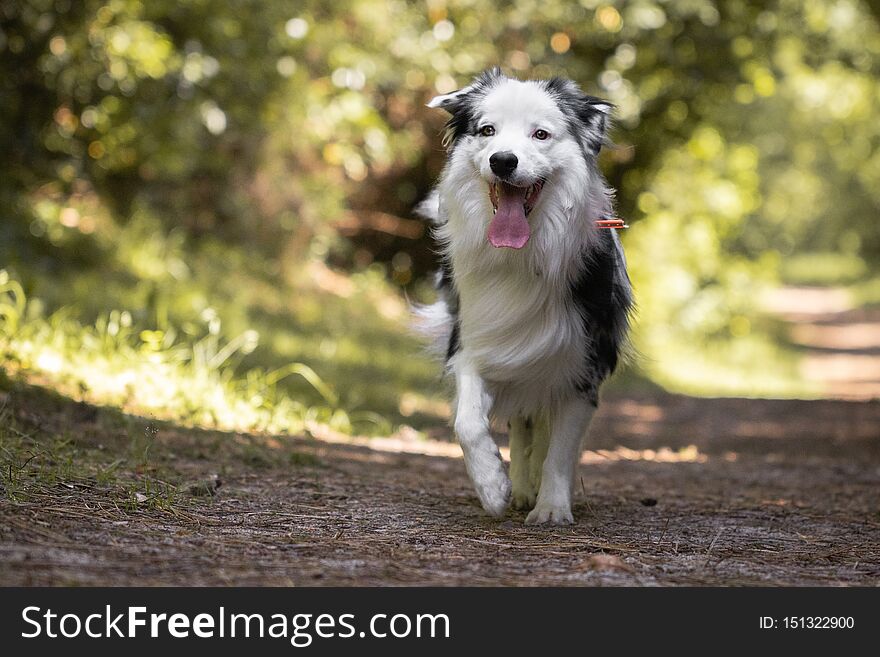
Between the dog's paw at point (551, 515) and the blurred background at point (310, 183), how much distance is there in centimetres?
116

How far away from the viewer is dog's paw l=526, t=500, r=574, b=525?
14.2 feet

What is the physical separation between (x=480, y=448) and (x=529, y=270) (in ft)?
2.31

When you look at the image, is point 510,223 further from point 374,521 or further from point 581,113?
point 374,521

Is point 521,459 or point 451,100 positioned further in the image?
point 521,459

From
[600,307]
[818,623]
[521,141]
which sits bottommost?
[818,623]

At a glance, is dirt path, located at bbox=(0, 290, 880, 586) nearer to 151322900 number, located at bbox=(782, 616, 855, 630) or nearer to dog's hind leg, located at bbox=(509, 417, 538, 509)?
dog's hind leg, located at bbox=(509, 417, 538, 509)

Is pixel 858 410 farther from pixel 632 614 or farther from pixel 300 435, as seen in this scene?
pixel 632 614

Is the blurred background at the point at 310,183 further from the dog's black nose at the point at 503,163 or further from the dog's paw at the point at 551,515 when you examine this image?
the dog's black nose at the point at 503,163

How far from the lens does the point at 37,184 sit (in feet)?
29.5

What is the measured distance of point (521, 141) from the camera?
4.15 m

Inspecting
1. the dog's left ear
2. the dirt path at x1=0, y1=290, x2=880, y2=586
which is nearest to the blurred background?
the dirt path at x1=0, y1=290, x2=880, y2=586

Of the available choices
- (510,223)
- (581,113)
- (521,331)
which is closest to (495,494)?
(521,331)

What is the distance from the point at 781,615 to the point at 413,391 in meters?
6.79

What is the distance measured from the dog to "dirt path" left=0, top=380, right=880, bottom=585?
1.21 ft
